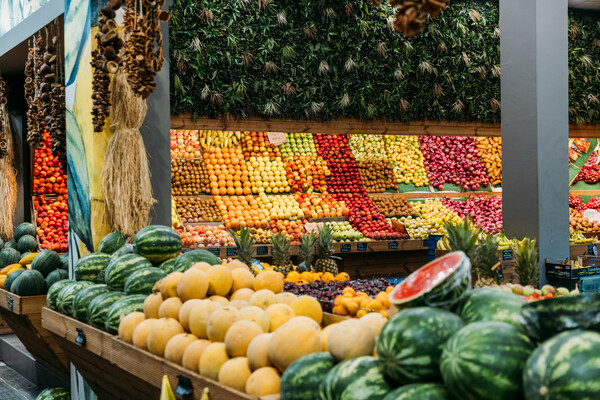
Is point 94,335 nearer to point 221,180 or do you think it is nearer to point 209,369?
point 209,369

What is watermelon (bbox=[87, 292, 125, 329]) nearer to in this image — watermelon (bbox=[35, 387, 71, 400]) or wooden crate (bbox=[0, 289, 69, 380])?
watermelon (bbox=[35, 387, 71, 400])

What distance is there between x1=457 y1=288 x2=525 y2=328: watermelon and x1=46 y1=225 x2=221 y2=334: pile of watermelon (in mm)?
1827

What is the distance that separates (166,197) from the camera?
4.79 metres

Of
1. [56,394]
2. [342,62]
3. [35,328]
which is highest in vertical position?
[342,62]

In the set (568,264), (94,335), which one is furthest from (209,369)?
(568,264)

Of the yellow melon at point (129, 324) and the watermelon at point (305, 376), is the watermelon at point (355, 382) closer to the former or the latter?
the watermelon at point (305, 376)

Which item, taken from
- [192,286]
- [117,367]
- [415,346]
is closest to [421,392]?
[415,346]

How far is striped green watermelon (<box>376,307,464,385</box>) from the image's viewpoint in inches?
61.9

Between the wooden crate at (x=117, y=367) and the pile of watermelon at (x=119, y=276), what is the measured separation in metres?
0.08

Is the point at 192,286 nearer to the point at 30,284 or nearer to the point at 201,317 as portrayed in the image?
the point at 201,317

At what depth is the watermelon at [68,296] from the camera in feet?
12.2

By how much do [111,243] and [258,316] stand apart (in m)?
2.30

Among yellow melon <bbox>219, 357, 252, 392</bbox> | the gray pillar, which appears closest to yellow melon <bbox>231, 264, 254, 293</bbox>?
yellow melon <bbox>219, 357, 252, 392</bbox>

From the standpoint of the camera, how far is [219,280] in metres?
2.79
